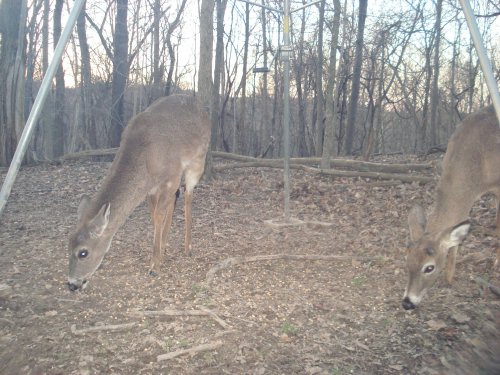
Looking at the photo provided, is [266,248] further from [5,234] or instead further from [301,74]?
[301,74]

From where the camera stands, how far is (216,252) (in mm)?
7340

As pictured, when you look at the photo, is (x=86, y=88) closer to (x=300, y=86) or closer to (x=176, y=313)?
(x=300, y=86)

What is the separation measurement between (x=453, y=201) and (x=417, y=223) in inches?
27.0

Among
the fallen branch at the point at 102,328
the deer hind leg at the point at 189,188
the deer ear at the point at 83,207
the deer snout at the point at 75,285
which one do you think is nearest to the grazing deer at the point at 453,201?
the fallen branch at the point at 102,328

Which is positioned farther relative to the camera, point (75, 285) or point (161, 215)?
point (161, 215)

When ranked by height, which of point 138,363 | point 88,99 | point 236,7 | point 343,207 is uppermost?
point 236,7

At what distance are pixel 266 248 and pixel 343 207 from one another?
9.96ft

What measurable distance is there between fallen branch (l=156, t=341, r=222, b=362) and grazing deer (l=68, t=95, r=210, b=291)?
188 cm

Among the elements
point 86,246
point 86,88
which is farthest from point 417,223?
point 86,88

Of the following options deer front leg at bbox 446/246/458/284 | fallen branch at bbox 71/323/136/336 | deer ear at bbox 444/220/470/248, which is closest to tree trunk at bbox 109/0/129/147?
fallen branch at bbox 71/323/136/336

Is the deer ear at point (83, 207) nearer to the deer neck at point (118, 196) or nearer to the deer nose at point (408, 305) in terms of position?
the deer neck at point (118, 196)

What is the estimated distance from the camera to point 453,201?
5.95m

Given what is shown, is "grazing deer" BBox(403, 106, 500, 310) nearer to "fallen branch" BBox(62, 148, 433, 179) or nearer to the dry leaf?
the dry leaf

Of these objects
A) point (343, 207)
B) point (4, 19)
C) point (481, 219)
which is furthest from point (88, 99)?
point (481, 219)
